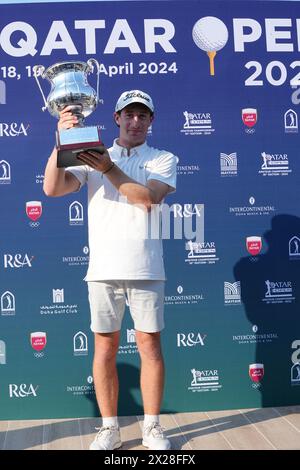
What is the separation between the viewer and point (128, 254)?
106 inches

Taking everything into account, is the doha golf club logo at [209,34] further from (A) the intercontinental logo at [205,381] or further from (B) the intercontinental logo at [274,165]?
(A) the intercontinental logo at [205,381]

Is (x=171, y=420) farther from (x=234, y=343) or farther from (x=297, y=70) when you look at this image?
(x=297, y=70)

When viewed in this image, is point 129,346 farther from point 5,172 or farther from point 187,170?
point 5,172

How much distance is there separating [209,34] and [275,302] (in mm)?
1649

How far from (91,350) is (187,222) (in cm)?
95

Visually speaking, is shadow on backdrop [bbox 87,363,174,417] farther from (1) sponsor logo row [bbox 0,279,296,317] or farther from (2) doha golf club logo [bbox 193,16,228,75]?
(2) doha golf club logo [bbox 193,16,228,75]

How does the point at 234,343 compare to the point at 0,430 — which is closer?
the point at 0,430

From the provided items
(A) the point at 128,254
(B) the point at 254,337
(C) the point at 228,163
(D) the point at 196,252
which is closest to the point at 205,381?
(B) the point at 254,337

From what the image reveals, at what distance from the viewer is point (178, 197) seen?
3.47 metres

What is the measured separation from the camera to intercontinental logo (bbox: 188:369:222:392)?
348 centimetres

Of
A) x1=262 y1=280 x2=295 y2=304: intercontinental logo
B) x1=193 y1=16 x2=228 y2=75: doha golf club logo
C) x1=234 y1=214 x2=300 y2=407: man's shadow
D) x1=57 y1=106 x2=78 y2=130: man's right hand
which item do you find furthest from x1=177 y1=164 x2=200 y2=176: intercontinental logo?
x1=57 y1=106 x2=78 y2=130: man's right hand

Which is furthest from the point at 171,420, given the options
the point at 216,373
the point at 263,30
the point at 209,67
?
the point at 263,30

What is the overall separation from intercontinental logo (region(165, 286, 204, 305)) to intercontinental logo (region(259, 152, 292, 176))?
33.5 inches

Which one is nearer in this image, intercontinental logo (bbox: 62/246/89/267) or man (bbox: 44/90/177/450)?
man (bbox: 44/90/177/450)
